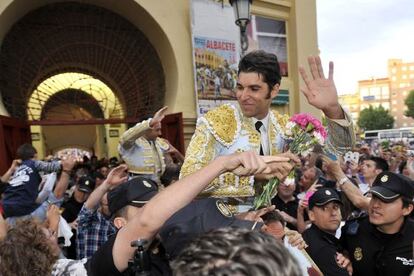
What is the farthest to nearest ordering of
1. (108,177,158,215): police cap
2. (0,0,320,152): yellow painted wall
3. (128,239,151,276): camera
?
1. (0,0,320,152): yellow painted wall
2. (108,177,158,215): police cap
3. (128,239,151,276): camera

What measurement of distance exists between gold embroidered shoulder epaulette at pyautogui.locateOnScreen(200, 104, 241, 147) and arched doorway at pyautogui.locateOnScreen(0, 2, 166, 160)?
23.5 ft

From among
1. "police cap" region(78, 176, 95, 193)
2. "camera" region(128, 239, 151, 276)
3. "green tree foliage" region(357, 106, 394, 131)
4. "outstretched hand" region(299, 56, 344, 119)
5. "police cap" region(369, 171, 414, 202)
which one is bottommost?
"green tree foliage" region(357, 106, 394, 131)

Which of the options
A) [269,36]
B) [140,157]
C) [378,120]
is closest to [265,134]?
[140,157]

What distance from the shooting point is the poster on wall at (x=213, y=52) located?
9.04 metres

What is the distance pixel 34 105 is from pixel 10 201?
6.66 metres

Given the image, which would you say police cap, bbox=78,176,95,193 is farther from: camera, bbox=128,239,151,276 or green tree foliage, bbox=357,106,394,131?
green tree foliage, bbox=357,106,394,131

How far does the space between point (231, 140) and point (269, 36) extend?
906cm

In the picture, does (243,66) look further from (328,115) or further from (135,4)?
(135,4)

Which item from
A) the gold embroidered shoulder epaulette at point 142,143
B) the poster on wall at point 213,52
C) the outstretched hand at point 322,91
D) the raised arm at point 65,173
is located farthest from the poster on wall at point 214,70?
the outstretched hand at point 322,91

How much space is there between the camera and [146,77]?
9867 mm

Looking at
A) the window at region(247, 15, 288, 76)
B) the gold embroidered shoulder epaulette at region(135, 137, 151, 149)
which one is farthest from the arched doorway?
the gold embroidered shoulder epaulette at region(135, 137, 151, 149)

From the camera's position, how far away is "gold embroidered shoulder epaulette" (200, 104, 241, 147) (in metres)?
2.29

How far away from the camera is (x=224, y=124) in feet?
7.65

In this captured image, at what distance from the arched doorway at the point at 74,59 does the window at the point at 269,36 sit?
8.65ft
